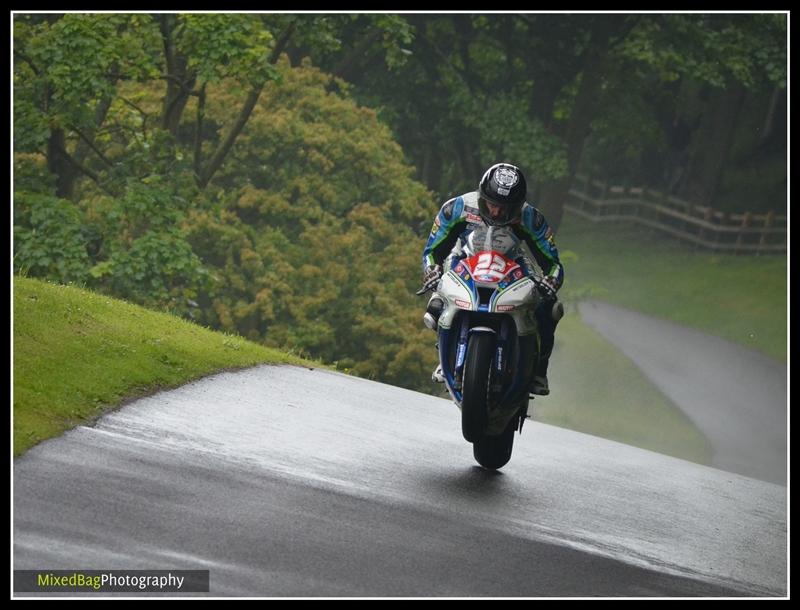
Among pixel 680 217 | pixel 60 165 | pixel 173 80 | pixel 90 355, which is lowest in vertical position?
pixel 90 355

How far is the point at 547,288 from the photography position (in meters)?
11.7

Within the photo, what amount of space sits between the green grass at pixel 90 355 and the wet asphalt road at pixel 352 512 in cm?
26

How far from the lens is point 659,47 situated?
41.5 m

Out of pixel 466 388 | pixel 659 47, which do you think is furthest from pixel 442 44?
pixel 466 388

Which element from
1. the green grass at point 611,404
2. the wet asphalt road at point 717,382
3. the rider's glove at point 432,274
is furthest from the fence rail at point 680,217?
the rider's glove at point 432,274

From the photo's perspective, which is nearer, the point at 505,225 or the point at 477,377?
the point at 477,377

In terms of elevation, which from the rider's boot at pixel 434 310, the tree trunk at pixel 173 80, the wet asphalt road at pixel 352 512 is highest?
the tree trunk at pixel 173 80

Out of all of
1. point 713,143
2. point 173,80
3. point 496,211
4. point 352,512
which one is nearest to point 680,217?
point 713,143

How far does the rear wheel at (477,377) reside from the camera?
35.6ft

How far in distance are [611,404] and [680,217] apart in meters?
18.6

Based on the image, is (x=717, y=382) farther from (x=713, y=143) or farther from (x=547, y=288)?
(x=547, y=288)

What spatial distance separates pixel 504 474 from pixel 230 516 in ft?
12.5

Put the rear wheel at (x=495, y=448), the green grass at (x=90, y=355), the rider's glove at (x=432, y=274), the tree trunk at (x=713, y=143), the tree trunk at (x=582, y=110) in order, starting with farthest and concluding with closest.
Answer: the tree trunk at (x=713, y=143), the tree trunk at (x=582, y=110), the rear wheel at (x=495, y=448), the rider's glove at (x=432, y=274), the green grass at (x=90, y=355)

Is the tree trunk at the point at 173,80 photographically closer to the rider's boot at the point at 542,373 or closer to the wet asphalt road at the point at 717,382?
the wet asphalt road at the point at 717,382
